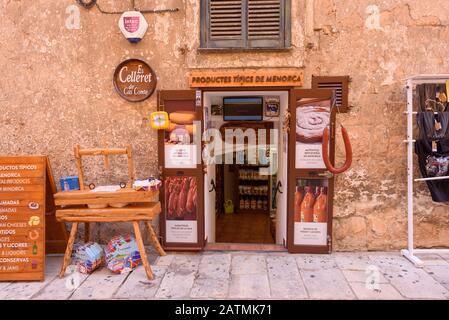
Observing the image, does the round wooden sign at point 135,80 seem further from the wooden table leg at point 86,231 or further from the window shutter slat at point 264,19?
the wooden table leg at point 86,231

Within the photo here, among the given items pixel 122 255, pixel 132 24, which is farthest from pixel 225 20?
pixel 122 255

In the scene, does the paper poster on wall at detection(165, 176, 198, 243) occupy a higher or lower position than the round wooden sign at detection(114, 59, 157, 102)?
lower

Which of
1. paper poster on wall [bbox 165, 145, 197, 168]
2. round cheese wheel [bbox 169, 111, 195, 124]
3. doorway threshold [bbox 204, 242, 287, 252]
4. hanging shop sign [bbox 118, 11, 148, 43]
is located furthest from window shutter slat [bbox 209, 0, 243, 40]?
doorway threshold [bbox 204, 242, 287, 252]

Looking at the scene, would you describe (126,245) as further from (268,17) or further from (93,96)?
(268,17)

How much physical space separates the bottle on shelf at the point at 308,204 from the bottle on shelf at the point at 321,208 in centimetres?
6

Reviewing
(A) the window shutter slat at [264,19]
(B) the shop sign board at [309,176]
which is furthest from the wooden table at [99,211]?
(A) the window shutter slat at [264,19]

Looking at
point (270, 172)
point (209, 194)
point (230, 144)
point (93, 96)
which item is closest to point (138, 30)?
point (93, 96)

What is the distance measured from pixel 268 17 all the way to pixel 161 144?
241 centimetres

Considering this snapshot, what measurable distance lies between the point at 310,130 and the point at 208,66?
1.74 meters

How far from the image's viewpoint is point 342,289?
3818mm

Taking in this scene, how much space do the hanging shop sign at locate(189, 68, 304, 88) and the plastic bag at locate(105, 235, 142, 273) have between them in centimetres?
238

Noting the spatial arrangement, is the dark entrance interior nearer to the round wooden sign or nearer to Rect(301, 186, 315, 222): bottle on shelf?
Rect(301, 186, 315, 222): bottle on shelf

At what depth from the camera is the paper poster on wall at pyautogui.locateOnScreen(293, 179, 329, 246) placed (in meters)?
4.84

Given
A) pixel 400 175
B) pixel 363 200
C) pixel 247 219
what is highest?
pixel 400 175
